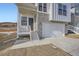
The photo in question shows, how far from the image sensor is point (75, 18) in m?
2.77

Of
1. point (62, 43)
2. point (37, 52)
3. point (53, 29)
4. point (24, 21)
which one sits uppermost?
point (24, 21)

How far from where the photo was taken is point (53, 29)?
Answer: 2781 millimetres

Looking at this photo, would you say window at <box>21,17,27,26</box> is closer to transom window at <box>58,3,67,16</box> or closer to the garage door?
the garage door

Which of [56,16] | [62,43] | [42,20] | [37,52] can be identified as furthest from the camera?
[56,16]

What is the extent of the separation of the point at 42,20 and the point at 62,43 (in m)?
0.61

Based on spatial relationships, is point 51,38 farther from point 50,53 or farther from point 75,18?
point 75,18

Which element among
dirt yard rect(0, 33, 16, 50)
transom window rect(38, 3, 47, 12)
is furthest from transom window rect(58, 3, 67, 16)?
dirt yard rect(0, 33, 16, 50)

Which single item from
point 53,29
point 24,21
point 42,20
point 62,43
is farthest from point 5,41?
point 62,43

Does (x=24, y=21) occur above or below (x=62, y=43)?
above

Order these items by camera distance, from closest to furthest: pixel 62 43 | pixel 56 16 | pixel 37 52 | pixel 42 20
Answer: pixel 37 52
pixel 62 43
pixel 42 20
pixel 56 16

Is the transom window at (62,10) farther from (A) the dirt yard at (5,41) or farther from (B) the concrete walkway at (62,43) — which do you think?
(A) the dirt yard at (5,41)

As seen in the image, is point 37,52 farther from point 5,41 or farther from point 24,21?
point 24,21

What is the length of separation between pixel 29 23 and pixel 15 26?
314 millimetres

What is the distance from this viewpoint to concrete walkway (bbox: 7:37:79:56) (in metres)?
2.59
